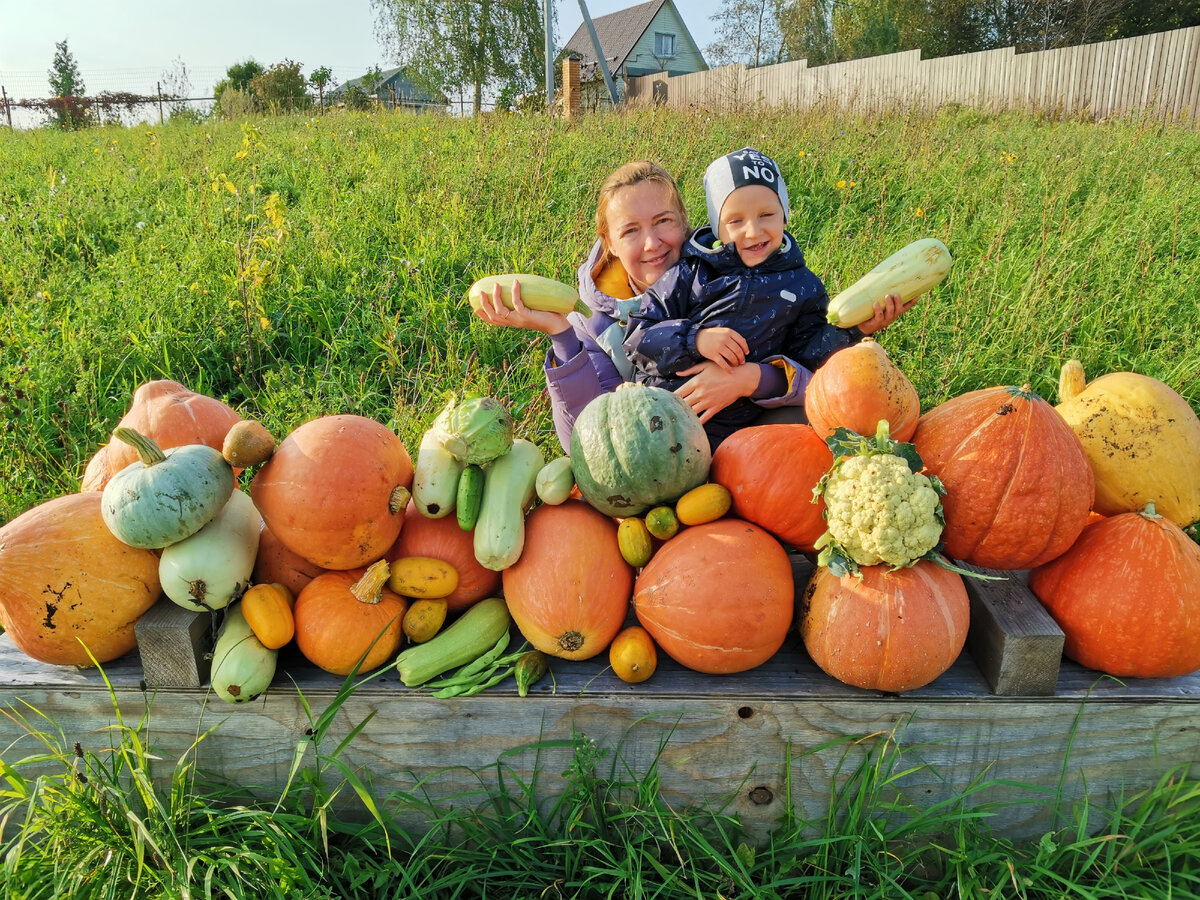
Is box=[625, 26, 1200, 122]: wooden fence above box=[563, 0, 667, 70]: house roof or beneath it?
beneath

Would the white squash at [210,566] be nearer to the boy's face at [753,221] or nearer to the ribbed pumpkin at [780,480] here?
the ribbed pumpkin at [780,480]

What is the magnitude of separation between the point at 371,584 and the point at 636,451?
0.76 meters

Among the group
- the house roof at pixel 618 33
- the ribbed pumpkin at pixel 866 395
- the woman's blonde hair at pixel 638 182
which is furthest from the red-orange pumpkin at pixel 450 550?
the house roof at pixel 618 33

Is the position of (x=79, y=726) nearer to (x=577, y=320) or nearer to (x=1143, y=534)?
(x=577, y=320)

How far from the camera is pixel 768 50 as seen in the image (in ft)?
172

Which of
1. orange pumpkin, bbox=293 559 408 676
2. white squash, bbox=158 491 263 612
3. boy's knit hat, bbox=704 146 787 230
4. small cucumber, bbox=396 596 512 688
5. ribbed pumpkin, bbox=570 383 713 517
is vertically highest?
boy's knit hat, bbox=704 146 787 230

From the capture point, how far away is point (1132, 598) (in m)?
1.75

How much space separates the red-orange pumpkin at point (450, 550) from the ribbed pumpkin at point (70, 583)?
0.63m

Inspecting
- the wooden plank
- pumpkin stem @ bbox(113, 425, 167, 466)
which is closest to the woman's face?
the wooden plank

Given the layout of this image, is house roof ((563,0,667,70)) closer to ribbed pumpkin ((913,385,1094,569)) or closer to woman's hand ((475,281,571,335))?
woman's hand ((475,281,571,335))

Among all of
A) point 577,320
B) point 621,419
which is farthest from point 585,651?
point 577,320

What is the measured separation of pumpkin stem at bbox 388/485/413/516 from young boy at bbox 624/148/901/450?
1.20 metres

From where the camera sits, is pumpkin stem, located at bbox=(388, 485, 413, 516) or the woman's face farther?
the woman's face

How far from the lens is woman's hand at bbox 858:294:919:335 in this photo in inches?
94.4
